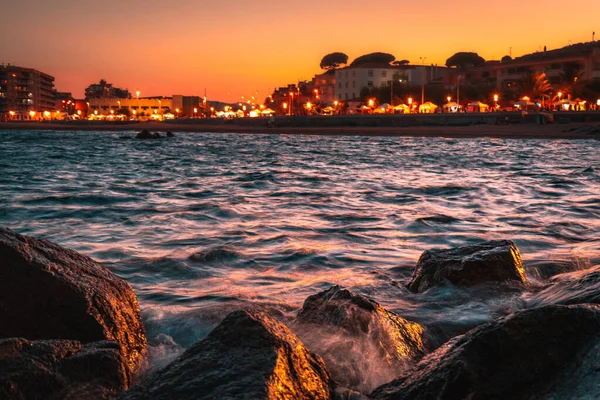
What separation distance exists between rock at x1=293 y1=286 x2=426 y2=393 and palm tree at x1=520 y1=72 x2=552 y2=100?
82414mm

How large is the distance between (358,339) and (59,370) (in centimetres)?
228

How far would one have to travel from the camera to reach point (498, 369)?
3299mm

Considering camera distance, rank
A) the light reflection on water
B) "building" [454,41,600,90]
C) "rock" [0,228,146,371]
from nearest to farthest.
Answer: "rock" [0,228,146,371] < the light reflection on water < "building" [454,41,600,90]

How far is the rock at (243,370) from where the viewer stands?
3.03m

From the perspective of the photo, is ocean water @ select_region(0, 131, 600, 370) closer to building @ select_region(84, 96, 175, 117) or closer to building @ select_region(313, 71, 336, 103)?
building @ select_region(313, 71, 336, 103)

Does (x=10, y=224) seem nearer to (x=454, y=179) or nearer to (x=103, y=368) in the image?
(x=103, y=368)

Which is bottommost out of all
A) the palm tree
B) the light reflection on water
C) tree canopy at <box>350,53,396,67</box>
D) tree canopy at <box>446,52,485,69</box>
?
the light reflection on water

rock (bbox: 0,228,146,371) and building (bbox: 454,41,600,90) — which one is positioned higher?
building (bbox: 454,41,600,90)

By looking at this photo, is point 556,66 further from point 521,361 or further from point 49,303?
point 49,303

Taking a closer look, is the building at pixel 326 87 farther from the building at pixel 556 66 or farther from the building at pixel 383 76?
the building at pixel 556 66

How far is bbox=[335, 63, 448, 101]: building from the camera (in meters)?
118

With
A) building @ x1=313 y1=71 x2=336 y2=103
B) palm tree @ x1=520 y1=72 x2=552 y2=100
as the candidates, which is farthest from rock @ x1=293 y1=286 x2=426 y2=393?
building @ x1=313 y1=71 x2=336 y2=103

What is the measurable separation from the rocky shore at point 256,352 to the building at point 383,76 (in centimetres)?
11440

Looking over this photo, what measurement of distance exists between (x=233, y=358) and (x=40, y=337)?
5.21 feet
